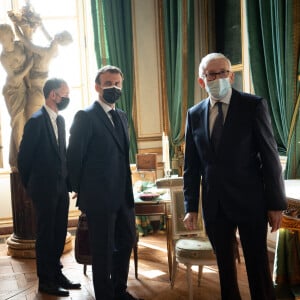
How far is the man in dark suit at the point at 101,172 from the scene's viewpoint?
2326 millimetres

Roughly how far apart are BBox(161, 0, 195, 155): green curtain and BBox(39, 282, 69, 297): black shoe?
2232 mm

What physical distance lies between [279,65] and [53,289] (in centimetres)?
214

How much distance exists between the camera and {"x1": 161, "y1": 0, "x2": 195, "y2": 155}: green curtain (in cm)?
455

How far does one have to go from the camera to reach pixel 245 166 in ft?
5.87

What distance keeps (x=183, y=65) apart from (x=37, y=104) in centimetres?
155

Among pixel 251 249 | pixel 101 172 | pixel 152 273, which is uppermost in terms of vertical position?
pixel 101 172

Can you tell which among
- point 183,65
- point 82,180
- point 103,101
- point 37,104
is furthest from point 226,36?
point 82,180

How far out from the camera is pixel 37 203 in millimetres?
2930

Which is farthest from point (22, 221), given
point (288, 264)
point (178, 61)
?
point (288, 264)

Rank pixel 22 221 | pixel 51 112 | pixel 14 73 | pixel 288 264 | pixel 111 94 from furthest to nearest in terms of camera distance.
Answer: pixel 22 221 < pixel 14 73 < pixel 51 112 < pixel 288 264 < pixel 111 94

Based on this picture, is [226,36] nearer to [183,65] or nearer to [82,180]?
[183,65]

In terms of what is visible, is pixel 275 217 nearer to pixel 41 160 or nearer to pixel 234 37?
pixel 41 160

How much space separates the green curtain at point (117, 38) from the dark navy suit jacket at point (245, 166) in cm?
295

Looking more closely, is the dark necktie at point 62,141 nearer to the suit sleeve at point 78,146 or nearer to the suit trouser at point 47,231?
the suit trouser at point 47,231
